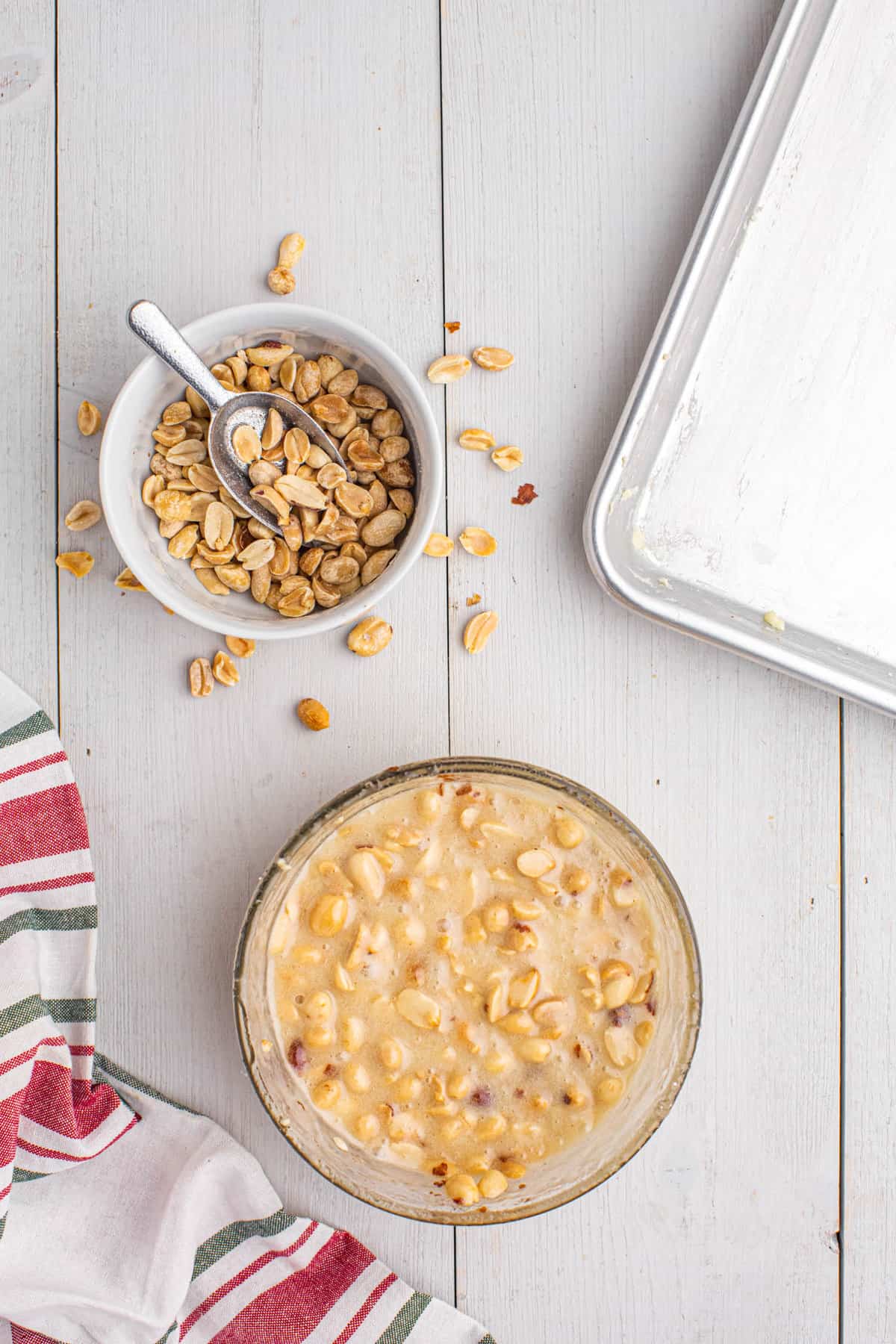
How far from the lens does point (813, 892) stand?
37.8 inches

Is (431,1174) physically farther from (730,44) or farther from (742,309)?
(730,44)

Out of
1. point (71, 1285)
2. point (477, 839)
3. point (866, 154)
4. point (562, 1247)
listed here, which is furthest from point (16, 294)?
point (562, 1247)

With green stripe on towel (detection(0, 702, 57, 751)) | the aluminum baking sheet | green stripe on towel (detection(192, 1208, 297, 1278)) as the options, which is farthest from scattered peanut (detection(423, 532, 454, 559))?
green stripe on towel (detection(192, 1208, 297, 1278))

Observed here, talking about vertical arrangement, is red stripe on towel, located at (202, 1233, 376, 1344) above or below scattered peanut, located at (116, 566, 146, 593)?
below

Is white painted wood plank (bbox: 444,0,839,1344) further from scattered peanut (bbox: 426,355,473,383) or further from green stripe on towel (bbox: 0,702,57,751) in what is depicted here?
green stripe on towel (bbox: 0,702,57,751)

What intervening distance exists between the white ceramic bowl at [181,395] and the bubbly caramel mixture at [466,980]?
0.60ft

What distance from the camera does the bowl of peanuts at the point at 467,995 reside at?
2.80 feet

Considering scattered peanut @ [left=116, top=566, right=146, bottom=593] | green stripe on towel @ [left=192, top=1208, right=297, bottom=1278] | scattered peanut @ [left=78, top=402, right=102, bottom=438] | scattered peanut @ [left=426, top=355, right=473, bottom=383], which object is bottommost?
green stripe on towel @ [left=192, top=1208, right=297, bottom=1278]

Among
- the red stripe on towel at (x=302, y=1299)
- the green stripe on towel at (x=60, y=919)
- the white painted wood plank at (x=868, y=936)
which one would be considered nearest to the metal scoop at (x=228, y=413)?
the green stripe on towel at (x=60, y=919)

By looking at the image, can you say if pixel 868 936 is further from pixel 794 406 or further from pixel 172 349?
pixel 172 349

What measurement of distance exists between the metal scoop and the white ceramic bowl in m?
0.04

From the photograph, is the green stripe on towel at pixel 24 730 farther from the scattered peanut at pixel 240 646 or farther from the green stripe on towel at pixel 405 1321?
the green stripe on towel at pixel 405 1321

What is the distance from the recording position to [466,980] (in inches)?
33.8

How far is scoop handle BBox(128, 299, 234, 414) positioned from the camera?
786mm
